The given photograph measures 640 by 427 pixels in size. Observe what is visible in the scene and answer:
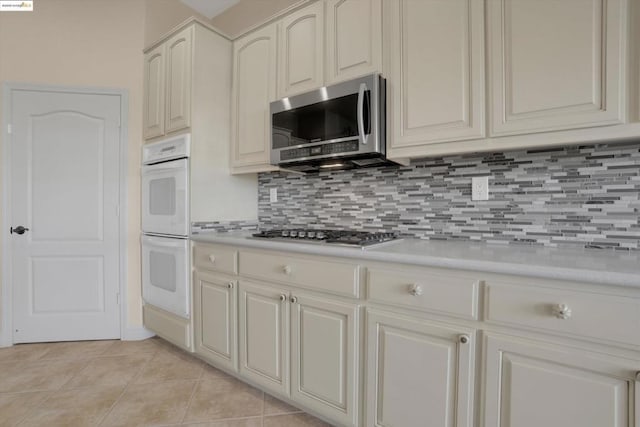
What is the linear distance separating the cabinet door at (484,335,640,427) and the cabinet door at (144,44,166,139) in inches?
98.5

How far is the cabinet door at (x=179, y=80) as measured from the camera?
2.12 meters

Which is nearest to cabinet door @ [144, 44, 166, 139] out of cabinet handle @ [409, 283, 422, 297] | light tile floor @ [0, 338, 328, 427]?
light tile floor @ [0, 338, 328, 427]

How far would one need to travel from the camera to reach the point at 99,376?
6.51ft

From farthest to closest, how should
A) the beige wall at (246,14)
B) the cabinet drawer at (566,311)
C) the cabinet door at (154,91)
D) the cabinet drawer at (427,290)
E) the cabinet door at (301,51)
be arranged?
the beige wall at (246,14), the cabinet door at (154,91), the cabinet door at (301,51), the cabinet drawer at (427,290), the cabinet drawer at (566,311)

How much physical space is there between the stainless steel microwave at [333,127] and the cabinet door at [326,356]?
0.78 metres

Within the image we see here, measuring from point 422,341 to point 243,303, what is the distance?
1.01 m

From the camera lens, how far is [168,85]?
229 centimetres

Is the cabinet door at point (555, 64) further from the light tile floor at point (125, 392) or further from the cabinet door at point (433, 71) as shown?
the light tile floor at point (125, 392)

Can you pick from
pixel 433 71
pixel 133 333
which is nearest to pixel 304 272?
pixel 433 71

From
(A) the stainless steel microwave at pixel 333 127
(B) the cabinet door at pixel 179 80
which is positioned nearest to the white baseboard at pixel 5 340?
(B) the cabinet door at pixel 179 80

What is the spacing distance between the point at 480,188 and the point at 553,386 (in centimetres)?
92

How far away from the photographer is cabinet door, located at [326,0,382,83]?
1581 millimetres

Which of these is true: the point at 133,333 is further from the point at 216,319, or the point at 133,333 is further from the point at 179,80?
the point at 179,80

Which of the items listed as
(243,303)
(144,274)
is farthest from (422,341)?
(144,274)
